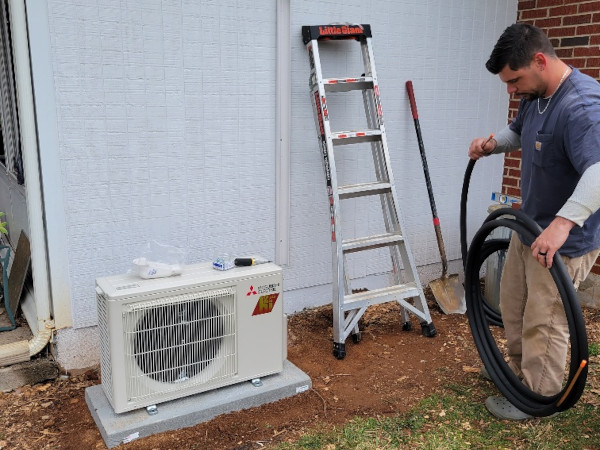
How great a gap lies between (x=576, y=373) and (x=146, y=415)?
6.44 ft

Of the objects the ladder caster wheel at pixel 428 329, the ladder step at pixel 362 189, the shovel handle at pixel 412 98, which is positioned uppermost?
the shovel handle at pixel 412 98

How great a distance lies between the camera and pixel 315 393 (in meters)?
3.14

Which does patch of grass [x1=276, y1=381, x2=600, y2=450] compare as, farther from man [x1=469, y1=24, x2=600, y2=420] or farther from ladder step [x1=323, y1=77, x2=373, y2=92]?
ladder step [x1=323, y1=77, x2=373, y2=92]

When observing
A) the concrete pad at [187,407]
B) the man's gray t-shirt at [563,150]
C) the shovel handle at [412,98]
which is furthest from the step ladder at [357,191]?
the man's gray t-shirt at [563,150]

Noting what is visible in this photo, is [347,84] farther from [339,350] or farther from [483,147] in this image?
[339,350]

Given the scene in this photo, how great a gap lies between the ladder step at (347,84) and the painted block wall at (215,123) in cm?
18

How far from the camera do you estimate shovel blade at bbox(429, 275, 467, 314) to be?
432cm

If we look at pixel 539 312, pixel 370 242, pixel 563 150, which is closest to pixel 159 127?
pixel 370 242

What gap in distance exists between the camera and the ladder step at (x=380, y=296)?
11.9ft

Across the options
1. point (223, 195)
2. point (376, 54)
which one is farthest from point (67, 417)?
point (376, 54)

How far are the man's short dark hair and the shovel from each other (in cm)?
165

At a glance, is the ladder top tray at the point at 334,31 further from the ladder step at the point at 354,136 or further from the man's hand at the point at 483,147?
the man's hand at the point at 483,147

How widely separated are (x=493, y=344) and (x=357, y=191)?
4.00ft

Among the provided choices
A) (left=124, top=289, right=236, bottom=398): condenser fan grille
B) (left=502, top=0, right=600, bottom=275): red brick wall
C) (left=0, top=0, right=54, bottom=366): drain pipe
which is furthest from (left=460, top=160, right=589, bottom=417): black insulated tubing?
(left=0, top=0, right=54, bottom=366): drain pipe
